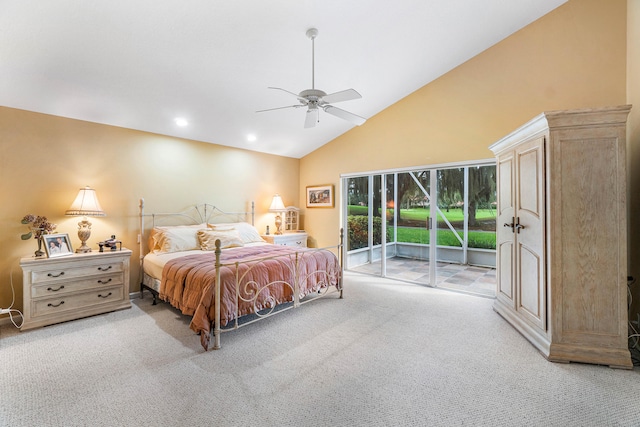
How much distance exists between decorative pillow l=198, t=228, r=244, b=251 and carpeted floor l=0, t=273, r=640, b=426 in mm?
1287

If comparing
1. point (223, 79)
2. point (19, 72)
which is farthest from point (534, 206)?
point (19, 72)

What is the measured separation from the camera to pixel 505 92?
3.85 meters

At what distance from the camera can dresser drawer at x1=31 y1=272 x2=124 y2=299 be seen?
305 centimetres

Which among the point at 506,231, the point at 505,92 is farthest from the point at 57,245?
the point at 505,92

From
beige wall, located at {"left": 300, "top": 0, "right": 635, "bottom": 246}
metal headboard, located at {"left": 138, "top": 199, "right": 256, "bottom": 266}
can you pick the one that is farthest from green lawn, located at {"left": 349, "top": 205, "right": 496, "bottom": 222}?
metal headboard, located at {"left": 138, "top": 199, "right": 256, "bottom": 266}

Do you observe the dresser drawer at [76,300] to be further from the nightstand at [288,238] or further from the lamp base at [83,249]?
the nightstand at [288,238]

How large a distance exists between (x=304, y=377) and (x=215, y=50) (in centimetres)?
346

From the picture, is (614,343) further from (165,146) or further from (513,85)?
(165,146)

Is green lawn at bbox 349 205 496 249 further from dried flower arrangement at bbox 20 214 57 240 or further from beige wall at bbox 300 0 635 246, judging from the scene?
dried flower arrangement at bbox 20 214 57 240

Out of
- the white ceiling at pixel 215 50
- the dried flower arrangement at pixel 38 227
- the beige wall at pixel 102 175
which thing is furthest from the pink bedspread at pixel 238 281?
the white ceiling at pixel 215 50

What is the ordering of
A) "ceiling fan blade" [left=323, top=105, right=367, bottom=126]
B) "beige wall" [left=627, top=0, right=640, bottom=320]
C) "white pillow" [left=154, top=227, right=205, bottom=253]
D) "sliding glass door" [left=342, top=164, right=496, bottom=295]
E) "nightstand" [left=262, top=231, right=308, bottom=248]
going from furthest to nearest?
1. "nightstand" [left=262, top=231, right=308, bottom=248]
2. "sliding glass door" [left=342, top=164, right=496, bottom=295]
3. "white pillow" [left=154, top=227, right=205, bottom=253]
4. "ceiling fan blade" [left=323, top=105, right=367, bottom=126]
5. "beige wall" [left=627, top=0, right=640, bottom=320]

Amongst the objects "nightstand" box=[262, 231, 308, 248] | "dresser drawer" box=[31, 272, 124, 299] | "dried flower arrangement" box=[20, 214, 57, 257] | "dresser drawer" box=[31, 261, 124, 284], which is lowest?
"dresser drawer" box=[31, 272, 124, 299]

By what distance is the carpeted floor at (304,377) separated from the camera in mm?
1765

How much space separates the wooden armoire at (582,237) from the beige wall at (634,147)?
85cm
